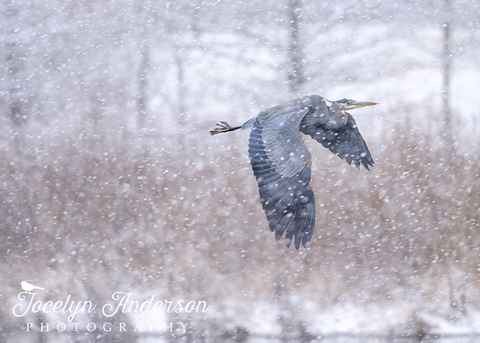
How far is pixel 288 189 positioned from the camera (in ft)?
3.29

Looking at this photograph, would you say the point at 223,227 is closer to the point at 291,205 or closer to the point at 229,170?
the point at 229,170

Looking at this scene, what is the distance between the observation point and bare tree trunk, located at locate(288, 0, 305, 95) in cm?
175

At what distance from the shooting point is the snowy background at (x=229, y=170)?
5.57ft

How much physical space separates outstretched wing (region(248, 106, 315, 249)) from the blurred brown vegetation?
26.8 inches

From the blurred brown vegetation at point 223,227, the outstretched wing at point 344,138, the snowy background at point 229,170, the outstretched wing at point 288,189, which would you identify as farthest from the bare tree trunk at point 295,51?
Result: the outstretched wing at point 288,189

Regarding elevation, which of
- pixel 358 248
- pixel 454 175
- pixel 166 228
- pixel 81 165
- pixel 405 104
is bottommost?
pixel 358 248

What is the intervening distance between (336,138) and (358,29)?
74cm

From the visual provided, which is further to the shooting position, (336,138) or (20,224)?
(20,224)

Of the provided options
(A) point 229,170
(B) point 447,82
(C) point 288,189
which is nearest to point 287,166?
(C) point 288,189

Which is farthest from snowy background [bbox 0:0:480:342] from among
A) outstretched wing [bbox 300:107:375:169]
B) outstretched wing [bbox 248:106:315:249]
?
outstretched wing [bbox 248:106:315:249]

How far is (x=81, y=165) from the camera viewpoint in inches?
69.6

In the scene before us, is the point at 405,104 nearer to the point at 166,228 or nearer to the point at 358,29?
the point at 358,29

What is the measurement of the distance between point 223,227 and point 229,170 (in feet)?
0.81

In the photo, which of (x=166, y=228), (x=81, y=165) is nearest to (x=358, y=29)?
(x=166, y=228)
